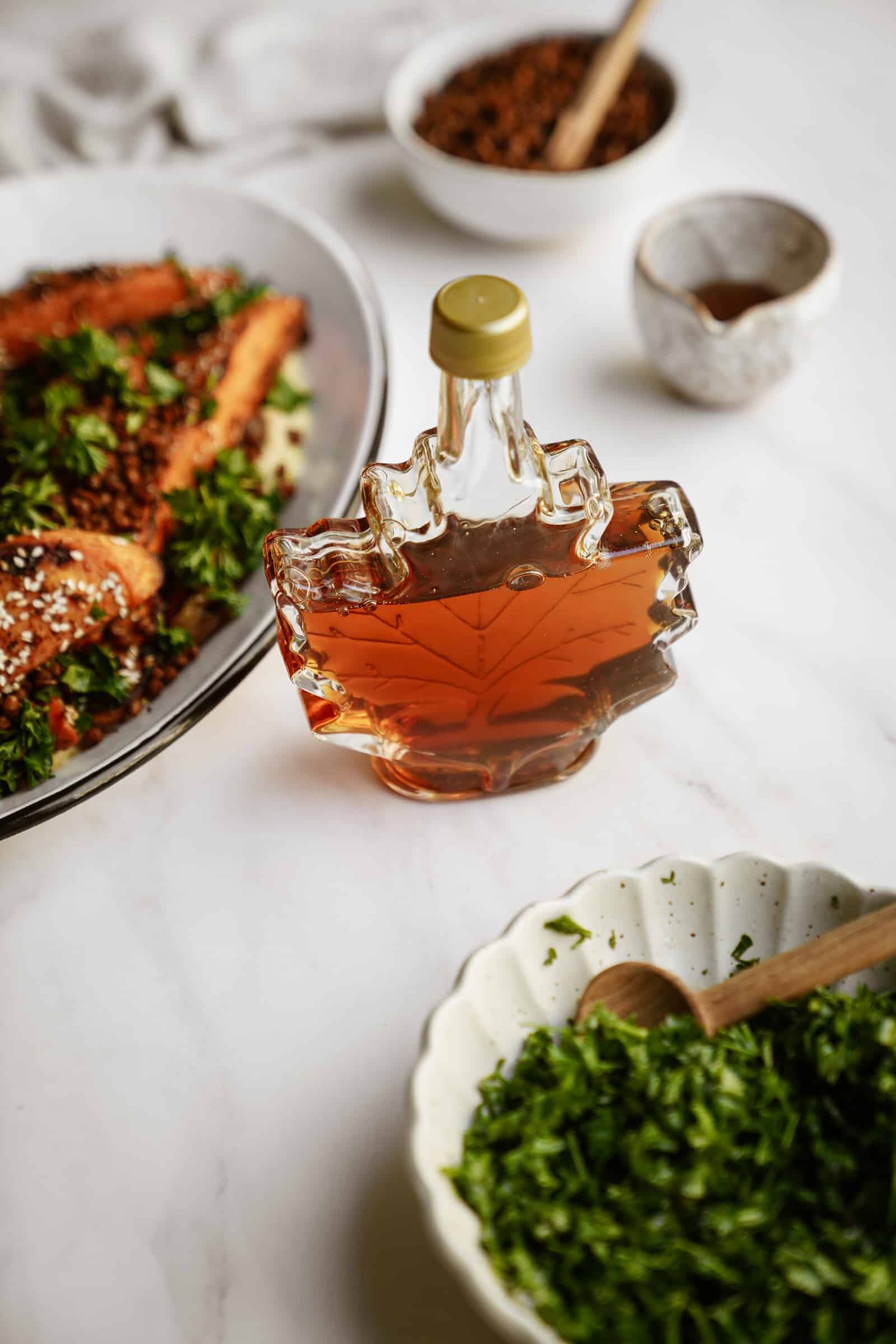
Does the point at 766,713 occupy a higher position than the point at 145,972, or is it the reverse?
the point at 766,713


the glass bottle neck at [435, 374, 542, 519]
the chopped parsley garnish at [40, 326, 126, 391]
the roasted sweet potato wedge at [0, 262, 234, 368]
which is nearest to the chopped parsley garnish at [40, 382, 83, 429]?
the chopped parsley garnish at [40, 326, 126, 391]

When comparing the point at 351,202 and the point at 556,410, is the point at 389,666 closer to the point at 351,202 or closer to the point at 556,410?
the point at 556,410

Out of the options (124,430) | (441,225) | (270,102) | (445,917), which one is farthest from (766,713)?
(270,102)

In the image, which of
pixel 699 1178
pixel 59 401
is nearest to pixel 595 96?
pixel 59 401

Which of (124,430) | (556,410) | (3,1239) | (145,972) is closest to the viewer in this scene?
(3,1239)

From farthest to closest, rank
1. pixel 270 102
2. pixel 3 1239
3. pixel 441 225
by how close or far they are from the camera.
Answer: pixel 270 102
pixel 441 225
pixel 3 1239

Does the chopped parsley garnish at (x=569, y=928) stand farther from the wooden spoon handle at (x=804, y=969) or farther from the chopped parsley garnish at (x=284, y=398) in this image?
the chopped parsley garnish at (x=284, y=398)

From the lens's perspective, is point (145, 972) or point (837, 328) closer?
point (145, 972)
